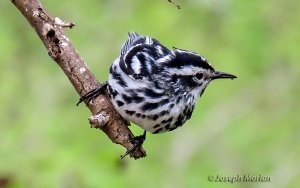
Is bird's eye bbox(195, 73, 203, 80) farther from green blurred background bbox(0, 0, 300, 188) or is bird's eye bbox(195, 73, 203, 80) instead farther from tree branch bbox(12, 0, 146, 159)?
green blurred background bbox(0, 0, 300, 188)

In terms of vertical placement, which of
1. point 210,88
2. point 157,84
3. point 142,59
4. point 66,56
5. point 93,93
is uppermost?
point 210,88

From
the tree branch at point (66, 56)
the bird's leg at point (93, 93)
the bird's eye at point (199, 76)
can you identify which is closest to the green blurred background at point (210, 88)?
the bird's eye at point (199, 76)

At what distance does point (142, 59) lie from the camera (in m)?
4.45

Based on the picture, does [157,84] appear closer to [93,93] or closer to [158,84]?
[158,84]

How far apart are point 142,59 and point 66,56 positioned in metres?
0.73

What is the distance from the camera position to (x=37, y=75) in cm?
691

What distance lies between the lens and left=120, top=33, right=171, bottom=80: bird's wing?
4.36 metres

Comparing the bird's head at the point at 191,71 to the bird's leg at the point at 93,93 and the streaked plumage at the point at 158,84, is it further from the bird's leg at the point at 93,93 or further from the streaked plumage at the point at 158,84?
the bird's leg at the point at 93,93

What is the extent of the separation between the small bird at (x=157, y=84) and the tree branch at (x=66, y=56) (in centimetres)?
24

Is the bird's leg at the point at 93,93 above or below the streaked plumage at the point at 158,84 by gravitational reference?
below

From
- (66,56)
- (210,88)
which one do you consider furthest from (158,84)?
(210,88)

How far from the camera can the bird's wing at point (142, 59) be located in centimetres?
436

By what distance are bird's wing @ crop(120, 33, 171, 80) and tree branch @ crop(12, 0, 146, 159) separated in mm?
478

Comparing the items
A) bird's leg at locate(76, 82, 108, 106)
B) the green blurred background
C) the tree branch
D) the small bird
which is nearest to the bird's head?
the small bird
